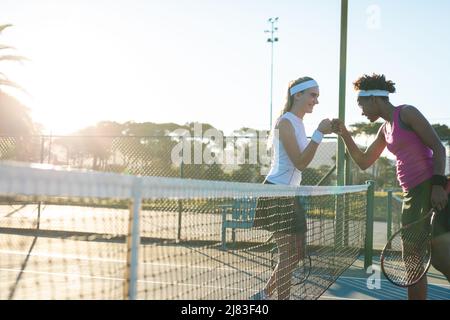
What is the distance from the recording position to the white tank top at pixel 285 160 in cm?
432

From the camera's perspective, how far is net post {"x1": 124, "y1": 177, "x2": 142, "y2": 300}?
7.86 feet

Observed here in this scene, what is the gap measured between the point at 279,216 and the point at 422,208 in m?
1.04

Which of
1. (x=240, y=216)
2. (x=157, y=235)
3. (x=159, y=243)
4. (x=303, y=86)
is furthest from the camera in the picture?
(x=157, y=235)

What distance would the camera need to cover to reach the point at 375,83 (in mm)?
4668

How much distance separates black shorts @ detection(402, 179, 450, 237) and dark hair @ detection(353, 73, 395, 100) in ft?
2.43

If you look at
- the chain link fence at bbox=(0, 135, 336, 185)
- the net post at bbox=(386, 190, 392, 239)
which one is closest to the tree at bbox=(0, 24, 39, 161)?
the chain link fence at bbox=(0, 135, 336, 185)

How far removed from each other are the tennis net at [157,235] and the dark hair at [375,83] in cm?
87

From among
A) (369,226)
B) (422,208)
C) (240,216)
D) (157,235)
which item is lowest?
(157,235)

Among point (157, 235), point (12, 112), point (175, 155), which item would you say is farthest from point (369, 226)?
point (12, 112)

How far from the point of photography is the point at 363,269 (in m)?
8.98

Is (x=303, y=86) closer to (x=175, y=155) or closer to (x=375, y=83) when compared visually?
(x=375, y=83)
